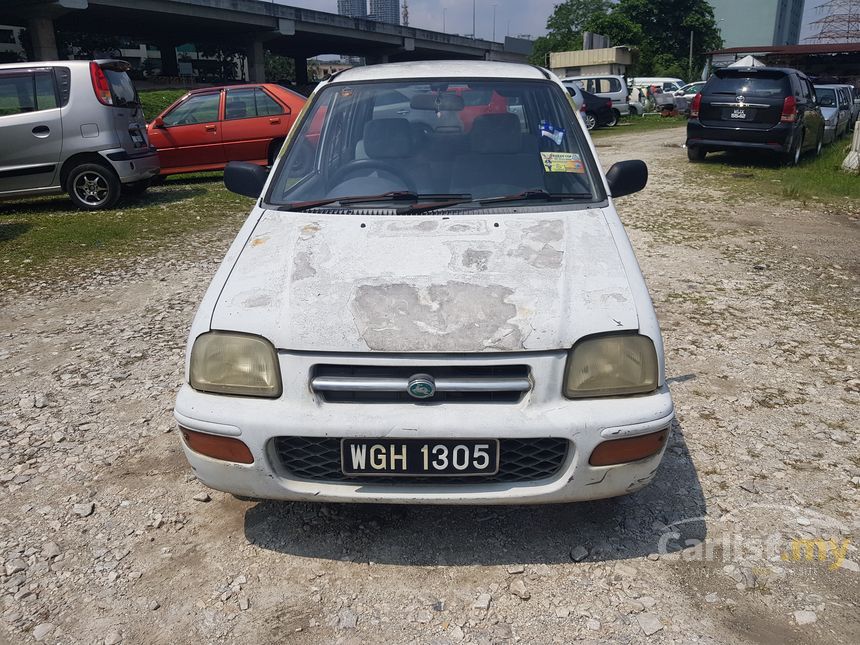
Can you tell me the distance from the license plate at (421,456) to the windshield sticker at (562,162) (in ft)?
5.03

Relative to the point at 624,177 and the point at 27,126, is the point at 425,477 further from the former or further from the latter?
the point at 27,126

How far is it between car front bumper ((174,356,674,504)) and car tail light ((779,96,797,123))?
10.9 meters

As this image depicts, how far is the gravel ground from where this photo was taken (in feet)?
7.49

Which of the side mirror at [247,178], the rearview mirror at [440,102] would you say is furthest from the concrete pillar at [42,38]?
the rearview mirror at [440,102]

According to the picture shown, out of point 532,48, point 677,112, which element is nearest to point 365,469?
point 677,112

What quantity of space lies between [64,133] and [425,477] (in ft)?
27.0

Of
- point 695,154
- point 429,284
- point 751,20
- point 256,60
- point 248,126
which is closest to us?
point 429,284

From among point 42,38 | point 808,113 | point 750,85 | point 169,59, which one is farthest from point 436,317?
point 169,59

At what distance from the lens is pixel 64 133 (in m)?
8.70

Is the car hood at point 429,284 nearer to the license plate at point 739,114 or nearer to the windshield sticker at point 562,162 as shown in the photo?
the windshield sticker at point 562,162

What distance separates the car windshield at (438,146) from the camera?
3205 mm

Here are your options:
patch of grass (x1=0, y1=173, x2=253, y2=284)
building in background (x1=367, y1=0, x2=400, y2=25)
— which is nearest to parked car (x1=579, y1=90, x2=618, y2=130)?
patch of grass (x1=0, y1=173, x2=253, y2=284)

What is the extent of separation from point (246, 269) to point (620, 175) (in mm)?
1931

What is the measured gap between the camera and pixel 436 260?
2629 mm
